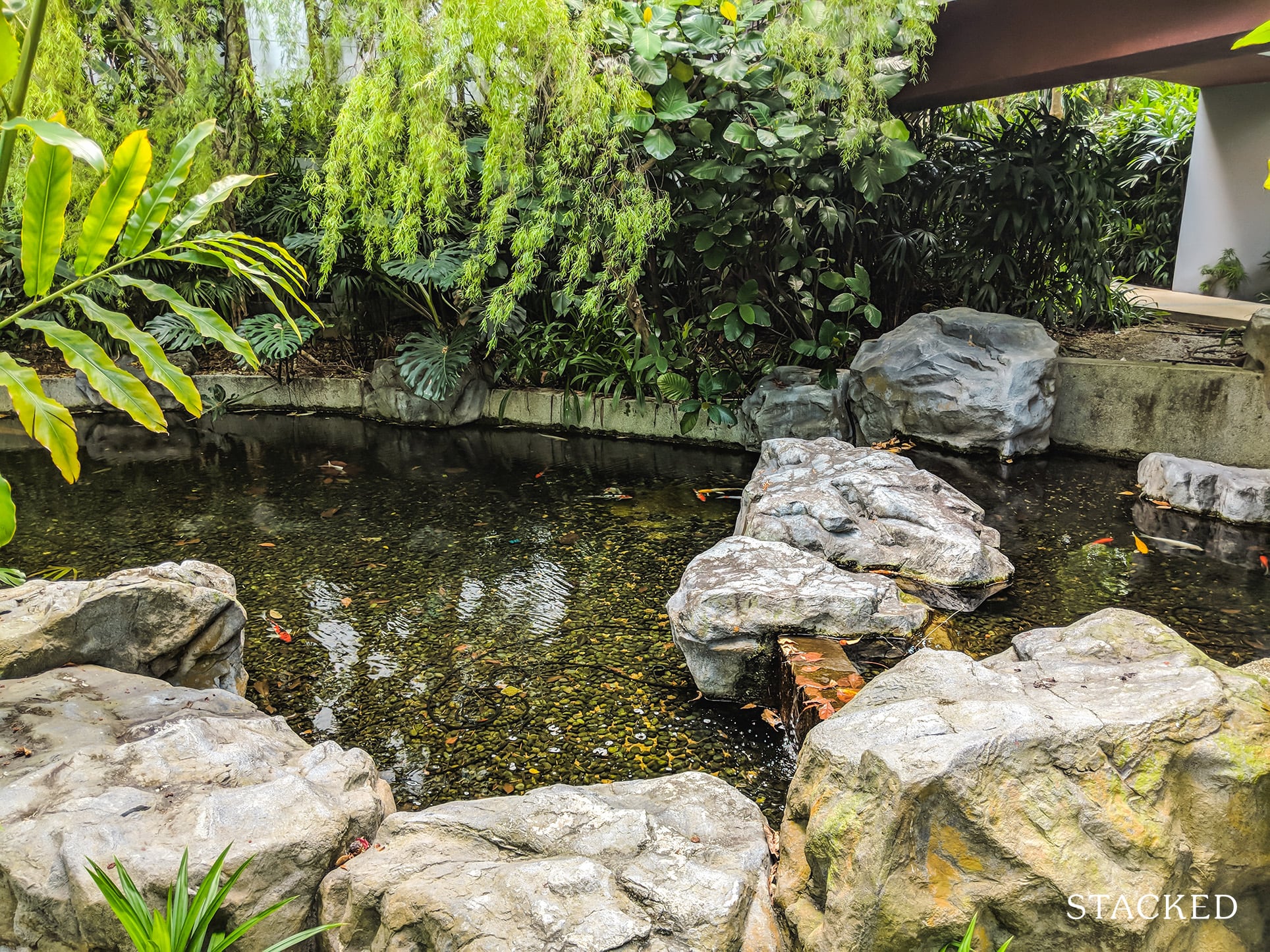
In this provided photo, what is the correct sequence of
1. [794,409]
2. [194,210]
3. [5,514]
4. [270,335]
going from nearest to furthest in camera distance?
1. [5,514]
2. [194,210]
3. [794,409]
4. [270,335]

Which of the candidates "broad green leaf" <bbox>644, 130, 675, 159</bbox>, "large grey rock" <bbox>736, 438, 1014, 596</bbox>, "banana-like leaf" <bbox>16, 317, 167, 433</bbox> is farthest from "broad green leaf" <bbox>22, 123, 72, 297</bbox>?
"broad green leaf" <bbox>644, 130, 675, 159</bbox>

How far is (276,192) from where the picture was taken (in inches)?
336

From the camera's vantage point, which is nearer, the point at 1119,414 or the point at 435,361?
the point at 1119,414

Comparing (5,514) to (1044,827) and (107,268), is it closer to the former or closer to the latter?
(107,268)

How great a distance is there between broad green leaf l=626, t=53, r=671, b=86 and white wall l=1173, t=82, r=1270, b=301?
21.1 ft

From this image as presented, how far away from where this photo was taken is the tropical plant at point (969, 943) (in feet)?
5.60

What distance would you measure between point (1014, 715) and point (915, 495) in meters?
2.69

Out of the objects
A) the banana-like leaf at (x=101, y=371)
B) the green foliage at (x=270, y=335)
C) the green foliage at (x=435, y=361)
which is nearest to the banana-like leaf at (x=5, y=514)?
the banana-like leaf at (x=101, y=371)

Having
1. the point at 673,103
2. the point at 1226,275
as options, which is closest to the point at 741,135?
the point at 673,103

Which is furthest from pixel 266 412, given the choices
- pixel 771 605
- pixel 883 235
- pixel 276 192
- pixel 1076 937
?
pixel 1076 937

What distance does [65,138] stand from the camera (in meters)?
1.59

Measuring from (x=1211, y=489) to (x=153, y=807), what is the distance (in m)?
5.34

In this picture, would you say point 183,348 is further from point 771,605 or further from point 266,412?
point 771,605

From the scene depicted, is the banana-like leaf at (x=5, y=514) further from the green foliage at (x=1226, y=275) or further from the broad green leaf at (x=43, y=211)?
the green foliage at (x=1226, y=275)
